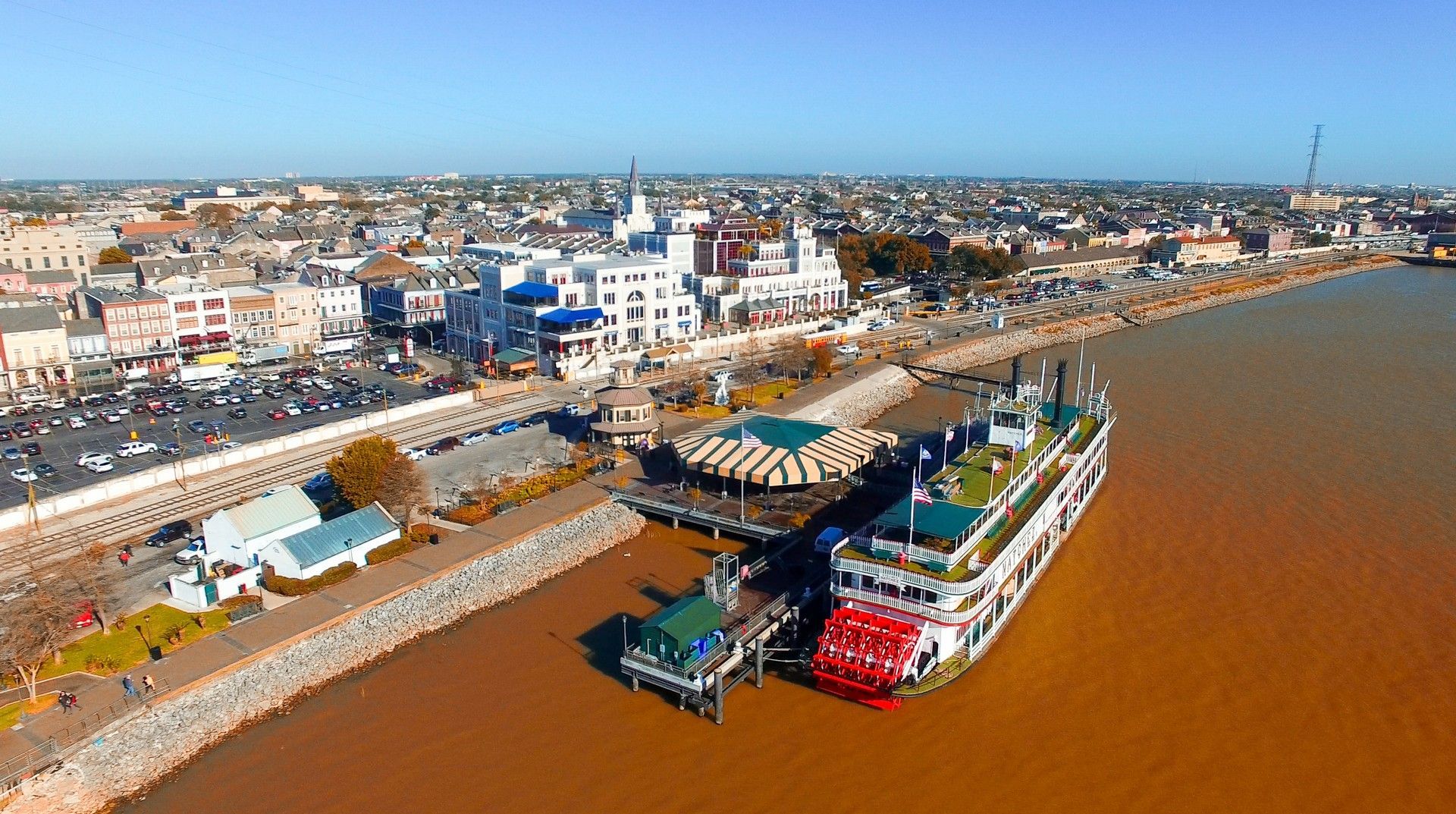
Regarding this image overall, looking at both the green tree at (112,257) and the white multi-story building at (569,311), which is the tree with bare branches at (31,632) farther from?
the green tree at (112,257)

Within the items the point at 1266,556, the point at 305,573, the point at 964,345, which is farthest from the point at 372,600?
the point at 964,345

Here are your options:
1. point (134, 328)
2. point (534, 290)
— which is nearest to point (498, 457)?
point (534, 290)

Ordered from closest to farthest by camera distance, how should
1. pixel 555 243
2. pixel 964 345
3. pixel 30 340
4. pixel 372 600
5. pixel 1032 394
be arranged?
pixel 372 600, pixel 1032 394, pixel 30 340, pixel 964 345, pixel 555 243

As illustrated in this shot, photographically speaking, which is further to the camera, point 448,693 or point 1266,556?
point 1266,556

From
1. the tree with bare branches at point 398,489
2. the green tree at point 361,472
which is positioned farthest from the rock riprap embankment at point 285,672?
the green tree at point 361,472

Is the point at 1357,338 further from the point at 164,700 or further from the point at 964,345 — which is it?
the point at 164,700
